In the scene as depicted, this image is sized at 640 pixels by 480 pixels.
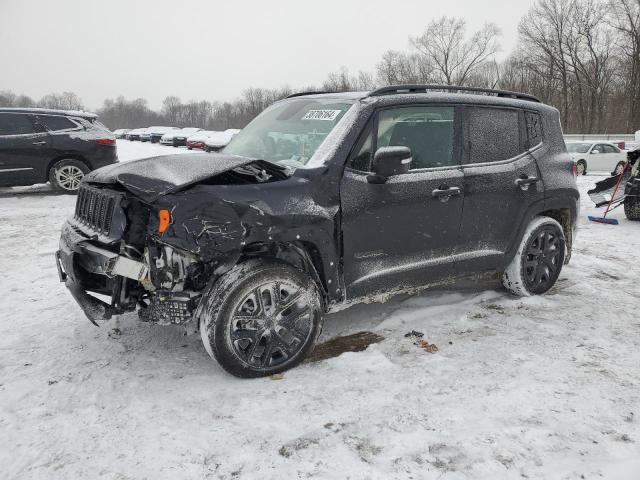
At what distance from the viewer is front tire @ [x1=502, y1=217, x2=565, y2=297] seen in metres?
4.59

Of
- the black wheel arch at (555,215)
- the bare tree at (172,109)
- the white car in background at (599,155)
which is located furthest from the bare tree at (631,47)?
the bare tree at (172,109)

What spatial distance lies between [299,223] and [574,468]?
1.97 metres

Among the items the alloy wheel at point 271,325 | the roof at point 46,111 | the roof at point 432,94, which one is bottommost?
the alloy wheel at point 271,325

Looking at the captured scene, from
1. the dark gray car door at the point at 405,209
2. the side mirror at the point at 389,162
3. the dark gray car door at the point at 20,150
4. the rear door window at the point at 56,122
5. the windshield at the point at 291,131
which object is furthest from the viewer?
the rear door window at the point at 56,122

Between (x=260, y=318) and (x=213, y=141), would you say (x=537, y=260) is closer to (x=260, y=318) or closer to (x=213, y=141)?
(x=260, y=318)

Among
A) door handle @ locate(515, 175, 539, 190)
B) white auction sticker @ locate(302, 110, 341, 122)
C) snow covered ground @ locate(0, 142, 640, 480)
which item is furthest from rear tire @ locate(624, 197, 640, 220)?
white auction sticker @ locate(302, 110, 341, 122)

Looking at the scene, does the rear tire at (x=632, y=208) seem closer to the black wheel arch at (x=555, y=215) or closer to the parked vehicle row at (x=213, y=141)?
the black wheel arch at (x=555, y=215)

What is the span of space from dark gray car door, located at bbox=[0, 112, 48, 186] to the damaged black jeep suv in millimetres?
6998

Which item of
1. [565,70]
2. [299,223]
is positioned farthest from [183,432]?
[565,70]

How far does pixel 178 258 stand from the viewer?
3.03 metres

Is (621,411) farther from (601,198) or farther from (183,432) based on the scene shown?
(601,198)

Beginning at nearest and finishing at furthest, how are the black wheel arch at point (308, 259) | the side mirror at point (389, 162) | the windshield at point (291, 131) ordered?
the black wheel arch at point (308, 259), the side mirror at point (389, 162), the windshield at point (291, 131)

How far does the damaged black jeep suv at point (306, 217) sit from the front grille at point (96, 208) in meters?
0.01

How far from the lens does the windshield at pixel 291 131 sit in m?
3.64
